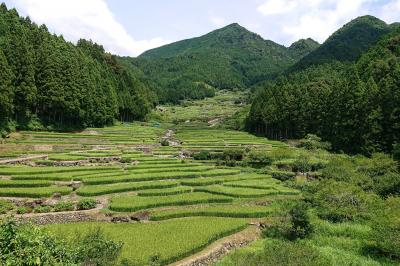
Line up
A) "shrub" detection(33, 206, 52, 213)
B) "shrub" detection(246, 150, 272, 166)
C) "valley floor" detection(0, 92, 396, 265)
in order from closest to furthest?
1. "valley floor" detection(0, 92, 396, 265)
2. "shrub" detection(33, 206, 52, 213)
3. "shrub" detection(246, 150, 272, 166)

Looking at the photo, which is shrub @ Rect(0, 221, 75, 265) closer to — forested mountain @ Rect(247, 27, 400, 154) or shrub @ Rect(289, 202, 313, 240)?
shrub @ Rect(289, 202, 313, 240)

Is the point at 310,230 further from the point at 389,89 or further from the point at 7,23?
the point at 7,23

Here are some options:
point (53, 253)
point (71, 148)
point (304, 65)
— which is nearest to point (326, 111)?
point (71, 148)

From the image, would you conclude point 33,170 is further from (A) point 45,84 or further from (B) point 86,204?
(A) point 45,84

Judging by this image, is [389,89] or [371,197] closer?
[371,197]

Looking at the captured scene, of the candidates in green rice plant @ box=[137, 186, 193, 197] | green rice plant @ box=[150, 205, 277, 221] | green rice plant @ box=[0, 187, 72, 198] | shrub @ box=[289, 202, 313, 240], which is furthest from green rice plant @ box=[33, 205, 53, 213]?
shrub @ box=[289, 202, 313, 240]

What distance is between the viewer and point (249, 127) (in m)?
123

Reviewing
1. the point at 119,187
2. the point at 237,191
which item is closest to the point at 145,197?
the point at 119,187

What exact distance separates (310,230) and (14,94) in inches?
2209

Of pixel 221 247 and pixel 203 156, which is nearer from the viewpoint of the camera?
pixel 221 247

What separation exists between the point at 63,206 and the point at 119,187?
7969 millimetres

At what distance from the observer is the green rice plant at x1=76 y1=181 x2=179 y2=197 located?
37.6 metres

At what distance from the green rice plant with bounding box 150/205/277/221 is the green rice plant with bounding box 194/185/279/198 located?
4.49m

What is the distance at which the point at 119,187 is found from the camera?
132 ft
